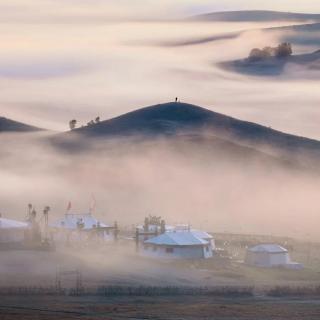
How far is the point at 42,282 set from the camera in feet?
236

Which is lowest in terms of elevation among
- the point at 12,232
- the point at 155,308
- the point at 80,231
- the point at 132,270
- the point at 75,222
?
the point at 155,308

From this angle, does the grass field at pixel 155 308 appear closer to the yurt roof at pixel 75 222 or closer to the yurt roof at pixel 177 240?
the yurt roof at pixel 177 240

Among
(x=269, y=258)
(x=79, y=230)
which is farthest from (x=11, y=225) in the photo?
A: (x=269, y=258)

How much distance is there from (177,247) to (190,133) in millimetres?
107435

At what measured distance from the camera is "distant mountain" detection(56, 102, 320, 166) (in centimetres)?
19250

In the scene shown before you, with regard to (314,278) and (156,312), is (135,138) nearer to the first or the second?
(314,278)

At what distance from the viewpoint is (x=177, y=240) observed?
87.9m

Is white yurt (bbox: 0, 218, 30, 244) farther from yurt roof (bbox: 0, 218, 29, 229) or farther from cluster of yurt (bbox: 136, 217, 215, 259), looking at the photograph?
cluster of yurt (bbox: 136, 217, 215, 259)

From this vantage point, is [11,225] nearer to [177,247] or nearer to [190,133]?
[177,247]

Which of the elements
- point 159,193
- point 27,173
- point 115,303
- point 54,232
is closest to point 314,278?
point 115,303

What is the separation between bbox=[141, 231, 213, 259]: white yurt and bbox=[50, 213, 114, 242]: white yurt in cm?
849

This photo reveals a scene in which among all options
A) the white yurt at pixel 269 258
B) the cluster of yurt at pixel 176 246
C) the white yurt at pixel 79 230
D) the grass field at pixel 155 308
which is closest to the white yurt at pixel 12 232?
the white yurt at pixel 79 230

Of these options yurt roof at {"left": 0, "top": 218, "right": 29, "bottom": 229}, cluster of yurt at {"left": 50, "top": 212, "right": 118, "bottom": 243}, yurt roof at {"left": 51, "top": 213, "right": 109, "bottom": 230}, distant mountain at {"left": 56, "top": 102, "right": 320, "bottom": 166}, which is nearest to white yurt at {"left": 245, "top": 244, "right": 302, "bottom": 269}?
cluster of yurt at {"left": 50, "top": 212, "right": 118, "bottom": 243}

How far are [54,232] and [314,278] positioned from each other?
1037 inches
